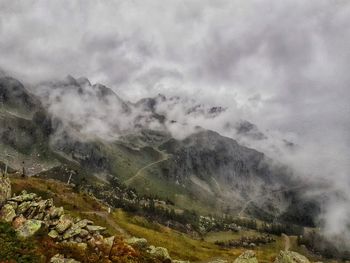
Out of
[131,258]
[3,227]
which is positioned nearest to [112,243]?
[131,258]

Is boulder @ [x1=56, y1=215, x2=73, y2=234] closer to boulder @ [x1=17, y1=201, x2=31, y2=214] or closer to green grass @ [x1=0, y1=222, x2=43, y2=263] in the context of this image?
green grass @ [x1=0, y1=222, x2=43, y2=263]

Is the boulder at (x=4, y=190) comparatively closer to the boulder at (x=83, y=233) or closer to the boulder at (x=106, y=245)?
the boulder at (x=83, y=233)

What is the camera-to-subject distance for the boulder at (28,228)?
49969 mm

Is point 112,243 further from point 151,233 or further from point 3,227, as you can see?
point 151,233

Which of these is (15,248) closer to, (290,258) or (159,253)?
(159,253)

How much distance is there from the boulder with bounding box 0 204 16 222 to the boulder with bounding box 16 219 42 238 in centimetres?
358

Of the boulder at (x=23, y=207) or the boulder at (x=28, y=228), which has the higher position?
the boulder at (x=23, y=207)

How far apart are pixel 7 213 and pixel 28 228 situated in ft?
23.3

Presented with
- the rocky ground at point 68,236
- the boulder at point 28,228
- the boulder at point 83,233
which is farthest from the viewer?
the boulder at point 83,233

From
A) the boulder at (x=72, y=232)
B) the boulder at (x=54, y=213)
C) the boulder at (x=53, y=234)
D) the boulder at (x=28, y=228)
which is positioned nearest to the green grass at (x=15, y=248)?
the boulder at (x=28, y=228)

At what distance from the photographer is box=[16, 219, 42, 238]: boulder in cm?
4997

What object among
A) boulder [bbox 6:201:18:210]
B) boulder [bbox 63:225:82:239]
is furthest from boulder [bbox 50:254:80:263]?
boulder [bbox 6:201:18:210]

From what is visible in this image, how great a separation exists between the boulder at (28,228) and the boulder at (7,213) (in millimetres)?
3584

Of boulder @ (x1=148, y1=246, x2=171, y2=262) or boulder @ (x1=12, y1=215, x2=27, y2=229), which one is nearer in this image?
boulder @ (x1=12, y1=215, x2=27, y2=229)
